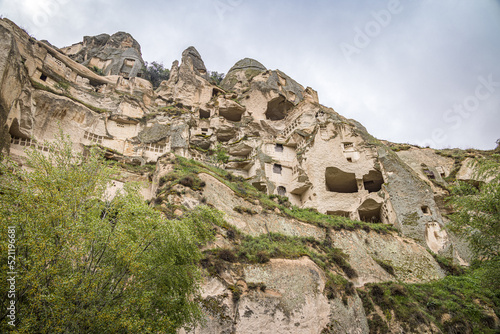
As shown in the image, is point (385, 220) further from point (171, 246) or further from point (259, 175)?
point (171, 246)

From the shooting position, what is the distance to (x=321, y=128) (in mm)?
31922

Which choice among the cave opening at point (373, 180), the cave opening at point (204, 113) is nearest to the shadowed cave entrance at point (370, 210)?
the cave opening at point (373, 180)

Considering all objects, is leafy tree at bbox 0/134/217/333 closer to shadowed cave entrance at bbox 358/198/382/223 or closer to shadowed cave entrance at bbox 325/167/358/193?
shadowed cave entrance at bbox 358/198/382/223

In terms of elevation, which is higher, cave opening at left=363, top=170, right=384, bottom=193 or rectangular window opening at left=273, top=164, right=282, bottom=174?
rectangular window opening at left=273, top=164, right=282, bottom=174

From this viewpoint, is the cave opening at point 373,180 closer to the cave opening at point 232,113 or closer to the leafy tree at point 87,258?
the cave opening at point 232,113

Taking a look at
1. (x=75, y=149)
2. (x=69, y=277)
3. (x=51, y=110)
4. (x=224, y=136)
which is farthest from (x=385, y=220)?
(x=51, y=110)

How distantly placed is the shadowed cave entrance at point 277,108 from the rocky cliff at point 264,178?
20 centimetres

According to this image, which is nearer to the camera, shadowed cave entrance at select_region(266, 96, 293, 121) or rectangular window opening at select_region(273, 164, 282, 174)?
rectangular window opening at select_region(273, 164, 282, 174)

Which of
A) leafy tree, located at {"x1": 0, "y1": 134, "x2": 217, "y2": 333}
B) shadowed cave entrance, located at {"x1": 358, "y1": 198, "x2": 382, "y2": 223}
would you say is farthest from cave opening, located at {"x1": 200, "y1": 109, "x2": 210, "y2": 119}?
leafy tree, located at {"x1": 0, "y1": 134, "x2": 217, "y2": 333}

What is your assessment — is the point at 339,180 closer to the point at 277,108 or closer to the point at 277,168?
the point at 277,168

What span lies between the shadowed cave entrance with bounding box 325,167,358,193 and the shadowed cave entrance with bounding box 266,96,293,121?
17402 millimetres

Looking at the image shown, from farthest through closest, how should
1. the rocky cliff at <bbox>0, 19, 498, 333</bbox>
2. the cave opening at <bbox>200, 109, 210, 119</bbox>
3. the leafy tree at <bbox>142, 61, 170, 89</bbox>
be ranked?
the leafy tree at <bbox>142, 61, 170, 89</bbox>
the cave opening at <bbox>200, 109, 210, 119</bbox>
the rocky cliff at <bbox>0, 19, 498, 333</bbox>

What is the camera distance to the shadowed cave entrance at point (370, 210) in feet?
87.2

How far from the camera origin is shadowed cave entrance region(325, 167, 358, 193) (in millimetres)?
29484
